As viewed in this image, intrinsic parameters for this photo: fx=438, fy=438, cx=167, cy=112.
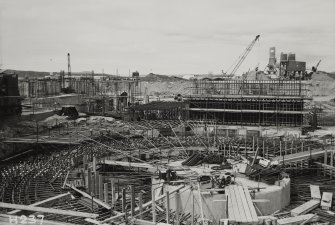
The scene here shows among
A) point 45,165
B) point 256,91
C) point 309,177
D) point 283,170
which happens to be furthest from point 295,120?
point 45,165

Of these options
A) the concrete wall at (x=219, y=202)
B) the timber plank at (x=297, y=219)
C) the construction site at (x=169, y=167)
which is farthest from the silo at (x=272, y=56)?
the timber plank at (x=297, y=219)

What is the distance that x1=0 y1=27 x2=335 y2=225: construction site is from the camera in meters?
17.2

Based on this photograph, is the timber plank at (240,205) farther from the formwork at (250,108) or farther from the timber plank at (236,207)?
the formwork at (250,108)

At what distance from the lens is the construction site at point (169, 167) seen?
1722cm

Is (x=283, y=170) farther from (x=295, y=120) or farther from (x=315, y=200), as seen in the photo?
(x=295, y=120)

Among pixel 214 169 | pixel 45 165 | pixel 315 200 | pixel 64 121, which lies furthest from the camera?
A: pixel 64 121

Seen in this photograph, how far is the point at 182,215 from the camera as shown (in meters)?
17.3

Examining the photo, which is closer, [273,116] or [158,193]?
[158,193]

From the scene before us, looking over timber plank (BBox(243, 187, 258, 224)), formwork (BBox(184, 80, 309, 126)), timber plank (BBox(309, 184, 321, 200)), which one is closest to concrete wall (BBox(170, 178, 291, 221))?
timber plank (BBox(243, 187, 258, 224))

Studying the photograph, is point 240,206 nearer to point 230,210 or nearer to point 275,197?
point 230,210

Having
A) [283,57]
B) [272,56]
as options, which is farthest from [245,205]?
[272,56]

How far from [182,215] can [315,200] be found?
691 cm

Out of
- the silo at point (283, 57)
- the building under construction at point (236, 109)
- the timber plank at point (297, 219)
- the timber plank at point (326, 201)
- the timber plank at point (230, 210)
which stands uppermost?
the silo at point (283, 57)

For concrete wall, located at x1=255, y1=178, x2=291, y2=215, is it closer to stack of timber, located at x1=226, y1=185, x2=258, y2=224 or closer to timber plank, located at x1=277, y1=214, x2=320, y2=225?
stack of timber, located at x1=226, y1=185, x2=258, y2=224
